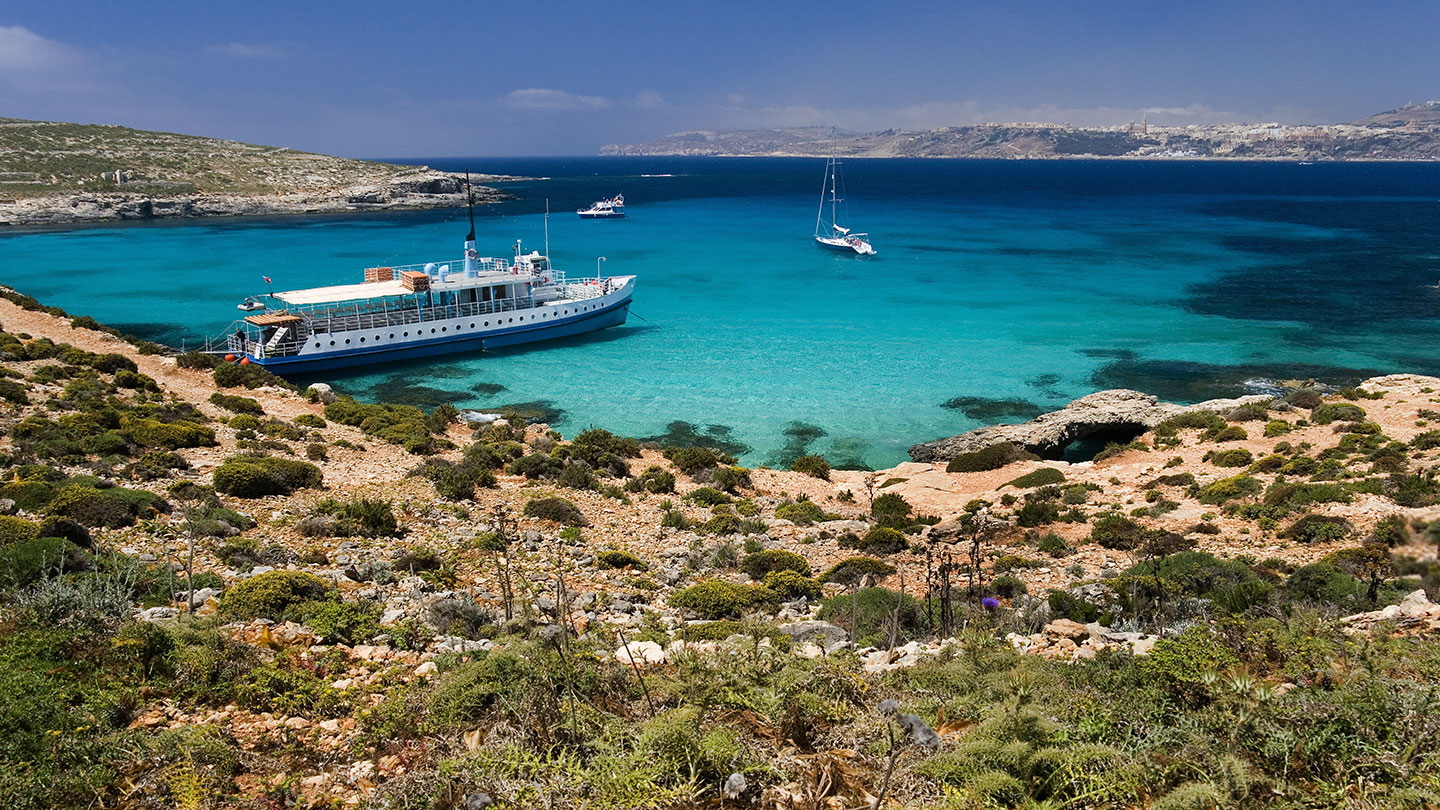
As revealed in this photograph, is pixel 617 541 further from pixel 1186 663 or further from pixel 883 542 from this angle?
pixel 1186 663

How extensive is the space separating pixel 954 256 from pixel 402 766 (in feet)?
211

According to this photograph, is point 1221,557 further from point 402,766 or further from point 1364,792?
point 402,766

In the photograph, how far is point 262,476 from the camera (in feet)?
44.5

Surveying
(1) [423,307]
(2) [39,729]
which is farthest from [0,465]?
(1) [423,307]

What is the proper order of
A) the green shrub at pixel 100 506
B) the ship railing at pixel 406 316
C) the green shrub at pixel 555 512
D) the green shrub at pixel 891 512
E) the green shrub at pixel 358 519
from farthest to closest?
the ship railing at pixel 406 316, the green shrub at pixel 891 512, the green shrub at pixel 555 512, the green shrub at pixel 358 519, the green shrub at pixel 100 506

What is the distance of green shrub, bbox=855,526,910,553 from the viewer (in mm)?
13297

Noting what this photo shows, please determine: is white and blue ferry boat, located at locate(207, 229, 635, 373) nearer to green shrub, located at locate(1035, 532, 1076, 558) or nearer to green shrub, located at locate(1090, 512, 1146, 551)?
green shrub, located at locate(1035, 532, 1076, 558)

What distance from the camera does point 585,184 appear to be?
173500mm

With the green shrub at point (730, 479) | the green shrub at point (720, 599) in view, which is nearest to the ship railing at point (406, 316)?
the green shrub at point (730, 479)

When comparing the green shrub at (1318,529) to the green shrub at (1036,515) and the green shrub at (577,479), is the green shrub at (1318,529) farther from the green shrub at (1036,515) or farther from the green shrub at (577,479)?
the green shrub at (577,479)

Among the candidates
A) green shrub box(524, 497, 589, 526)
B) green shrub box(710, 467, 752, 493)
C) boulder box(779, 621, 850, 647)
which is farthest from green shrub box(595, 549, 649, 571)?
green shrub box(710, 467, 752, 493)

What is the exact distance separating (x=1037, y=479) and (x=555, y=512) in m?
11.7

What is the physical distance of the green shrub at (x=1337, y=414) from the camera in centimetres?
2070

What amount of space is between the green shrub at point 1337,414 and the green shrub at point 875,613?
58.4 ft
